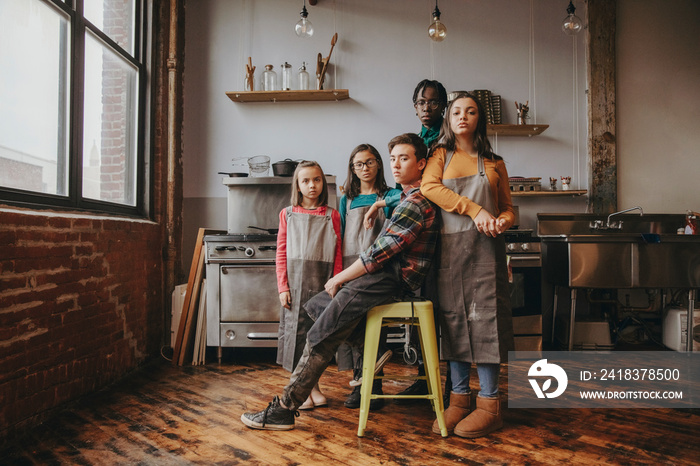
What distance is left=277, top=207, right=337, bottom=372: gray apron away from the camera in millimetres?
2326

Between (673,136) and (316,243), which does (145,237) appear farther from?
(673,136)

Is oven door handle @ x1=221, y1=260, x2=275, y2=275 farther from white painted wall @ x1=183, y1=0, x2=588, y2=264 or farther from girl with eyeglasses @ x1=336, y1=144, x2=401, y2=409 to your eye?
girl with eyeglasses @ x1=336, y1=144, x2=401, y2=409

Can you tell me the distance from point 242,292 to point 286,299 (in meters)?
1.16

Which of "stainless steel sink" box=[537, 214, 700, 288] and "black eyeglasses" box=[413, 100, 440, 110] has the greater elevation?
"black eyeglasses" box=[413, 100, 440, 110]

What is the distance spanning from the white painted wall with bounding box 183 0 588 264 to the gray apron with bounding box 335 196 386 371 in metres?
1.82

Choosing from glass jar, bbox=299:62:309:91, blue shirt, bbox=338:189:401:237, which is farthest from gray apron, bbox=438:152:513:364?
glass jar, bbox=299:62:309:91

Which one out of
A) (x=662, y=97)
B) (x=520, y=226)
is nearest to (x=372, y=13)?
(x=520, y=226)

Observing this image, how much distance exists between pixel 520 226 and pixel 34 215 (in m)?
3.73

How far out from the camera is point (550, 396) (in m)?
2.55

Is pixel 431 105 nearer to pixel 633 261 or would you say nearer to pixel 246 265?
pixel 246 265

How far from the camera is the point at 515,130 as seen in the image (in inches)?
163

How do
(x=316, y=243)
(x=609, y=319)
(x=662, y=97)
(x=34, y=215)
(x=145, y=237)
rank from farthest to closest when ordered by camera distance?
1. (x=662, y=97)
2. (x=609, y=319)
3. (x=145, y=237)
4. (x=316, y=243)
5. (x=34, y=215)

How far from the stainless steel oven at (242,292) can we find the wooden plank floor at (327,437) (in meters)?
0.78

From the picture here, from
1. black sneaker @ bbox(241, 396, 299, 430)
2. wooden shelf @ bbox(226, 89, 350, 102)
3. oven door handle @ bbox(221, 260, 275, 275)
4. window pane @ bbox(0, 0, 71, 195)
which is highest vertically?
wooden shelf @ bbox(226, 89, 350, 102)
